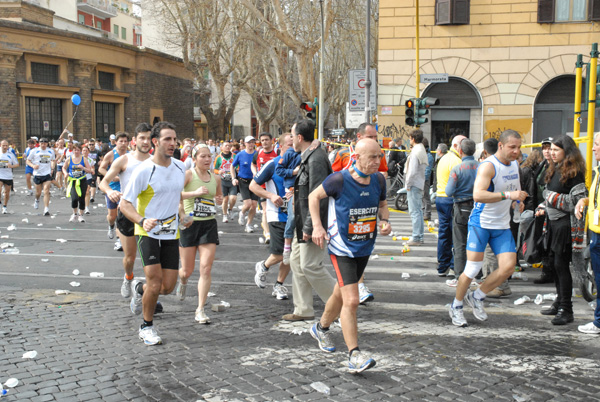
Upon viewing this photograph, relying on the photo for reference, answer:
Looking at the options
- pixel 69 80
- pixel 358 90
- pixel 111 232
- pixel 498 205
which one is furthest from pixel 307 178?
pixel 69 80

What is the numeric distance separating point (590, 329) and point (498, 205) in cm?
147

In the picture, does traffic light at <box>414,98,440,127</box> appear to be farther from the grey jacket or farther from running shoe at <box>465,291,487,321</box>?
the grey jacket

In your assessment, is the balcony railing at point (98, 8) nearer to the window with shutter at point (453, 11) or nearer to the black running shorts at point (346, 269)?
the window with shutter at point (453, 11)

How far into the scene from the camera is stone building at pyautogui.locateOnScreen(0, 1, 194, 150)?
117 ft

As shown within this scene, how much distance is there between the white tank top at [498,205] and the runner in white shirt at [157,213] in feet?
9.94

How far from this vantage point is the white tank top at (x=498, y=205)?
638 cm

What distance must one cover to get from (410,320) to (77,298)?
3.94 m

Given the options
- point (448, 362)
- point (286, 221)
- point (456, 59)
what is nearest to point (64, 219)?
point (286, 221)

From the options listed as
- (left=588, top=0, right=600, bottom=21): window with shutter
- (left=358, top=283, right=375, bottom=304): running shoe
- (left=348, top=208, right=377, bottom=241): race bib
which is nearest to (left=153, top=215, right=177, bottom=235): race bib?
(left=348, top=208, right=377, bottom=241): race bib

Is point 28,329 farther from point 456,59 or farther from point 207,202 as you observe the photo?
point 456,59

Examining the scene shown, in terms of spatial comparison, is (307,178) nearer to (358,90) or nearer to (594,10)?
(358,90)

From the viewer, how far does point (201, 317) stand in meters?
6.45

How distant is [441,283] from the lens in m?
8.44

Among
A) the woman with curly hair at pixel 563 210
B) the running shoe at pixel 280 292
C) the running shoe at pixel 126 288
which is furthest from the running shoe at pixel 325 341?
the running shoe at pixel 126 288
